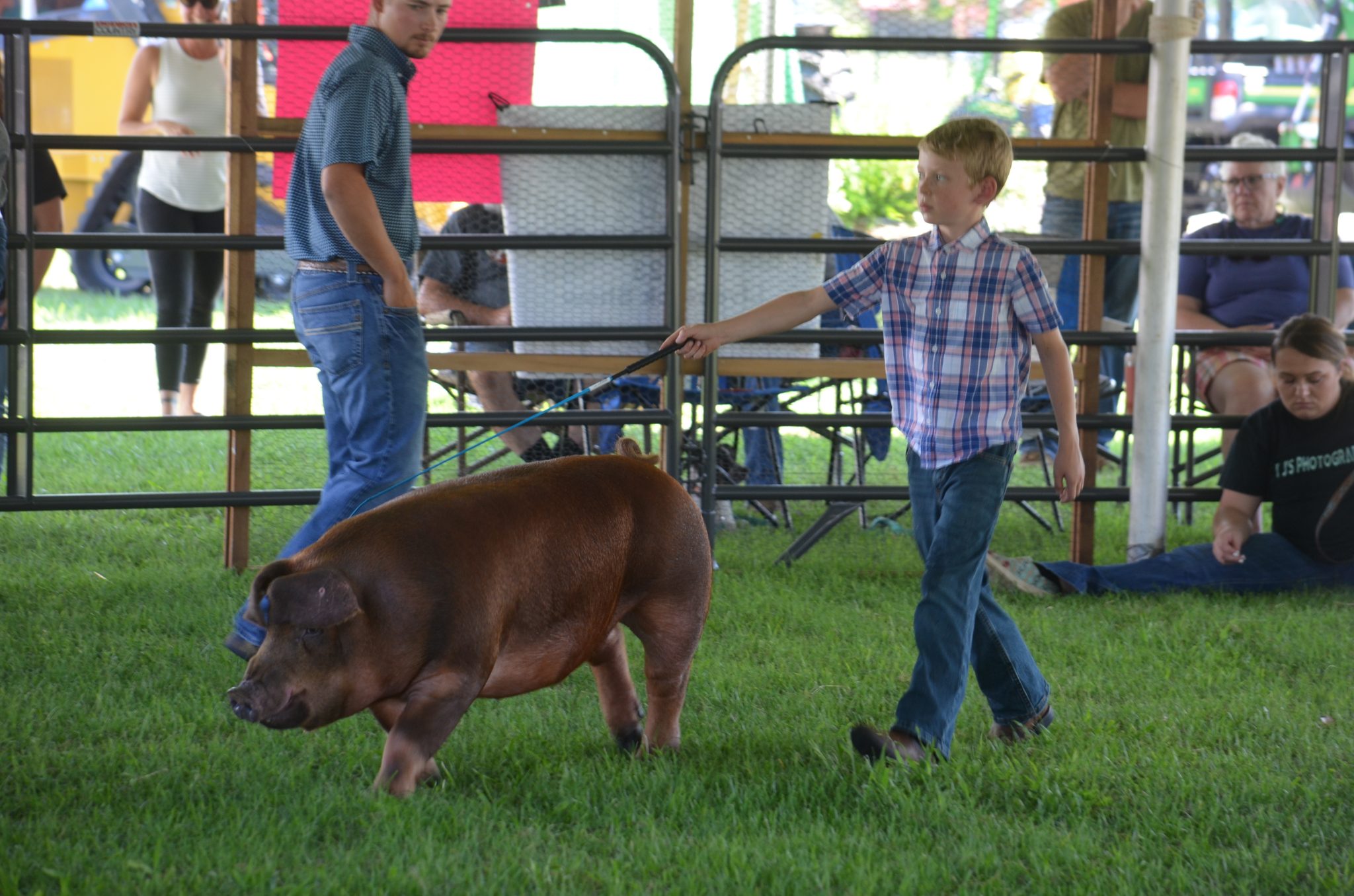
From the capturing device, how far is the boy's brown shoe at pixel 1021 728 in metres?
3.70

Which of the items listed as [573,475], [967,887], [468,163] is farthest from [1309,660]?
[468,163]

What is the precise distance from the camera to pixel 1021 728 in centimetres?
370

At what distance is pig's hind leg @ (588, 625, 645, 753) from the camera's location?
3443 mm

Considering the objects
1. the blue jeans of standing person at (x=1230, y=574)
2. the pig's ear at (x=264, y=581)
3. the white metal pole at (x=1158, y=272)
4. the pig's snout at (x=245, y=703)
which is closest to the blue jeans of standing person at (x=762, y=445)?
the blue jeans of standing person at (x=1230, y=574)

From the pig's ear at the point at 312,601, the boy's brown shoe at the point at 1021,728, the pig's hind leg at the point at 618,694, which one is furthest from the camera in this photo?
the boy's brown shoe at the point at 1021,728

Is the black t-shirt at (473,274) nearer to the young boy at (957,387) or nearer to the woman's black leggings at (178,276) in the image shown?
the woman's black leggings at (178,276)

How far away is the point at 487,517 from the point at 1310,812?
1978 mm

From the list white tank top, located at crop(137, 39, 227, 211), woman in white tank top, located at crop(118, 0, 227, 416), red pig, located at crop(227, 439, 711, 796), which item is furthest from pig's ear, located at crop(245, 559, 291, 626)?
white tank top, located at crop(137, 39, 227, 211)

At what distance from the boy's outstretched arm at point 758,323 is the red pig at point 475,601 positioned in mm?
352

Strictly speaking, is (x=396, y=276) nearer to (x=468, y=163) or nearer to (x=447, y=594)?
(x=447, y=594)

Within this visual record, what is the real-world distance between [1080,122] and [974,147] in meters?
3.24

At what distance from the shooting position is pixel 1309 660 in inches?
181

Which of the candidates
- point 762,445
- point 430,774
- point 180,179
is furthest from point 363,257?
point 180,179

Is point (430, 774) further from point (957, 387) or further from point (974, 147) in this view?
point (974, 147)
